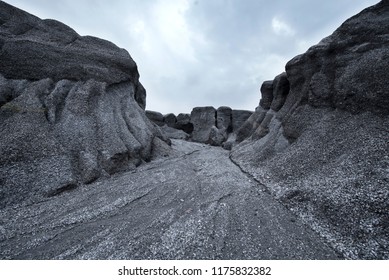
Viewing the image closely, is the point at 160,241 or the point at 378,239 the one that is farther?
the point at 160,241

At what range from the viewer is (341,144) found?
357 inches

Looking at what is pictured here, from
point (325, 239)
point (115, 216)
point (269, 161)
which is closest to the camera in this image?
point (325, 239)

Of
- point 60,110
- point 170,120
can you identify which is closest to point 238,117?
point 170,120

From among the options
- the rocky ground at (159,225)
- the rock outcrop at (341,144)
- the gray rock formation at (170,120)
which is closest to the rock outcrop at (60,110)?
the rocky ground at (159,225)

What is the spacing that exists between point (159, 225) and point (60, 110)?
40.0 ft

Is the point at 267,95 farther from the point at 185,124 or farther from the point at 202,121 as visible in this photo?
the point at 185,124

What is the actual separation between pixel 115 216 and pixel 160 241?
2.64 m

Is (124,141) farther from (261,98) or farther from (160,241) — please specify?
(261,98)

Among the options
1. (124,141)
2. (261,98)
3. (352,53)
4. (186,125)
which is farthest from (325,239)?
(186,125)

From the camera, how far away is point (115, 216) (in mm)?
7008

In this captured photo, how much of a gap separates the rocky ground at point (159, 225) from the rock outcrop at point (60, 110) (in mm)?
1806

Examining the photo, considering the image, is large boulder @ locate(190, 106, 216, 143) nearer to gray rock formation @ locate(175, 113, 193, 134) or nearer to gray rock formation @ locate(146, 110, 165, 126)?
gray rock formation @ locate(175, 113, 193, 134)

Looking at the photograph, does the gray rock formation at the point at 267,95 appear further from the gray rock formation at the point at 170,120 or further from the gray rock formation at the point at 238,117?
the gray rock formation at the point at 170,120

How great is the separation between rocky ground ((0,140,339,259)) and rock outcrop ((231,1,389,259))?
0.95 m
